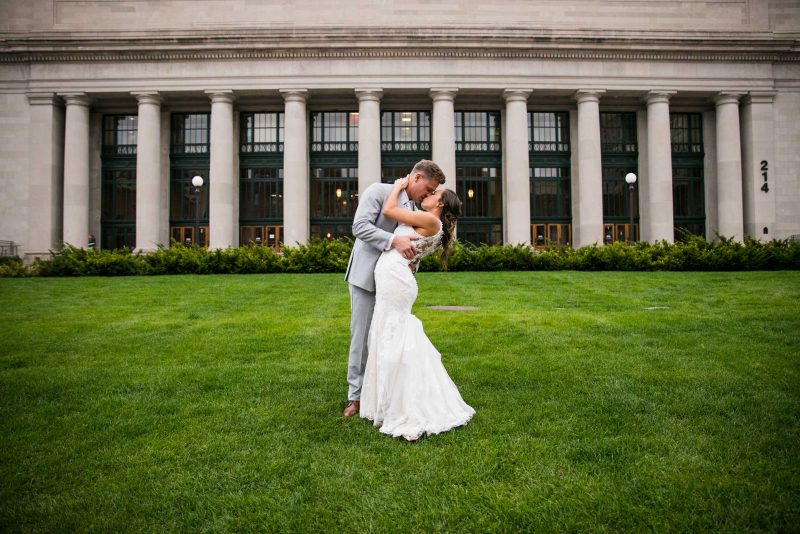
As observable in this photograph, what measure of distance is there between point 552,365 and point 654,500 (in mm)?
3740

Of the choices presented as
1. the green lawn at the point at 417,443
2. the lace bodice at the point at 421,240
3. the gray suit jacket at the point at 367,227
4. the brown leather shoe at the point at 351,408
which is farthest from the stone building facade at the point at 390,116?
the brown leather shoe at the point at 351,408

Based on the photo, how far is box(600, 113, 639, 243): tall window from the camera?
3819 cm

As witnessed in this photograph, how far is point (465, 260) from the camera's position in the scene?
24672 millimetres

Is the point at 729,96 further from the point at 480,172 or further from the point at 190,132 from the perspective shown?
the point at 190,132

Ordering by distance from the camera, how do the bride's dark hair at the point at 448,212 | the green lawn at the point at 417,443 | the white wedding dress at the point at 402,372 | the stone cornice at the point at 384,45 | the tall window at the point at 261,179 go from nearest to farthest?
the green lawn at the point at 417,443
the white wedding dress at the point at 402,372
the bride's dark hair at the point at 448,212
the stone cornice at the point at 384,45
the tall window at the point at 261,179

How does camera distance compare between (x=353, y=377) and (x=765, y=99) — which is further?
(x=765, y=99)

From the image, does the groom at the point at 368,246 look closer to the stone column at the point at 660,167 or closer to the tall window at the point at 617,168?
the stone column at the point at 660,167

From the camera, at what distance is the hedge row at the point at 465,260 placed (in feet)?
77.3

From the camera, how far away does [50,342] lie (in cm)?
927

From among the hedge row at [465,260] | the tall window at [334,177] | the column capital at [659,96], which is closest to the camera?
the hedge row at [465,260]

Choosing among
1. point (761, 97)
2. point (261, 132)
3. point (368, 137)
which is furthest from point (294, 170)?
point (761, 97)

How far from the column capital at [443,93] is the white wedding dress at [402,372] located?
101 feet

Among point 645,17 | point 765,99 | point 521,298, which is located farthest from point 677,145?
point 521,298

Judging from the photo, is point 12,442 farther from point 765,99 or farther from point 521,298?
point 765,99
